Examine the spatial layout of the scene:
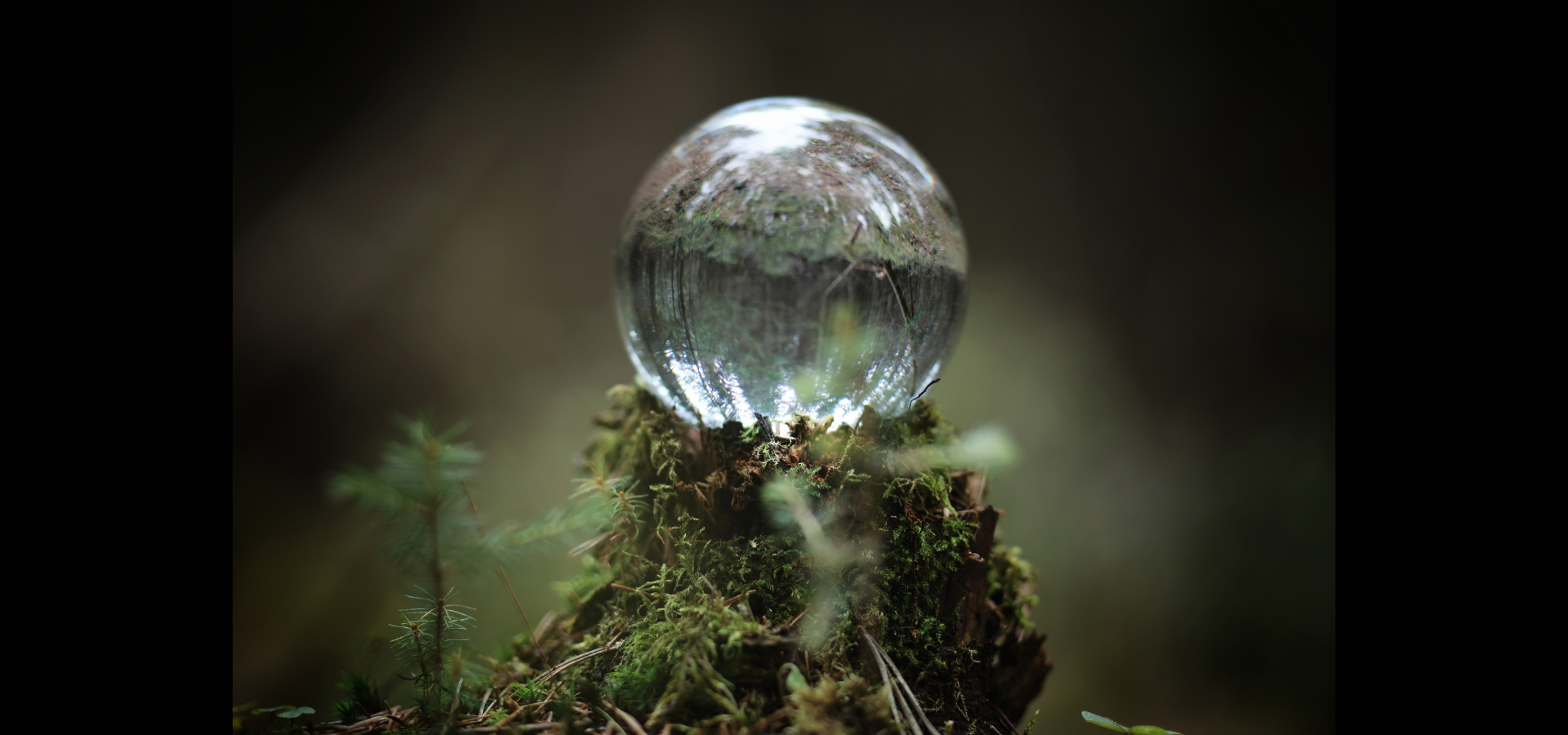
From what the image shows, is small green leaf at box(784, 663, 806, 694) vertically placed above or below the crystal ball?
below

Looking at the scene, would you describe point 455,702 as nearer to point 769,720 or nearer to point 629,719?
point 629,719

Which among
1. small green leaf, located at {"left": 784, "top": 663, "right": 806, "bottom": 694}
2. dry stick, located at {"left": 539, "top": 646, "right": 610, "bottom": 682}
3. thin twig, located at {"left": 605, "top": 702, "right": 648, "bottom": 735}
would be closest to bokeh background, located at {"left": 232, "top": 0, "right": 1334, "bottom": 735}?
dry stick, located at {"left": 539, "top": 646, "right": 610, "bottom": 682}

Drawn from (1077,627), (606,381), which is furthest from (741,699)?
(1077,627)

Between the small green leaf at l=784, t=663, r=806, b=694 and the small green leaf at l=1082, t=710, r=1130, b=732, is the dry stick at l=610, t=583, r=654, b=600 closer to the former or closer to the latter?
the small green leaf at l=784, t=663, r=806, b=694

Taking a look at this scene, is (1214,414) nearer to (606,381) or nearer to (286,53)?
(606,381)

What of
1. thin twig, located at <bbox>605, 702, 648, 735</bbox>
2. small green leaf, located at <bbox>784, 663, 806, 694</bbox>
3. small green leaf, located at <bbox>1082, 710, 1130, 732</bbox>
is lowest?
thin twig, located at <bbox>605, 702, 648, 735</bbox>
